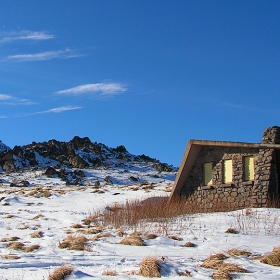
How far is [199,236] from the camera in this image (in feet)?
42.1

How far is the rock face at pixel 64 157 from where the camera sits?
5606 centimetres

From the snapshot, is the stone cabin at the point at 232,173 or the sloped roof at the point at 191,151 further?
the sloped roof at the point at 191,151

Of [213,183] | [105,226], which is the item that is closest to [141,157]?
[213,183]

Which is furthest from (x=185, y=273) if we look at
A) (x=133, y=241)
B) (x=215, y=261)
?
(x=133, y=241)

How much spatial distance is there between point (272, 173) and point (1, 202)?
16.5 metres

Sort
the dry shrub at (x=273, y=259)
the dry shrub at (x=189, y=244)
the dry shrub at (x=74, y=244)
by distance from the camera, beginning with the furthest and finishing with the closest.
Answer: the dry shrub at (x=189, y=244), the dry shrub at (x=74, y=244), the dry shrub at (x=273, y=259)

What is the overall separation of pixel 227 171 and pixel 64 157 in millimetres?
42410

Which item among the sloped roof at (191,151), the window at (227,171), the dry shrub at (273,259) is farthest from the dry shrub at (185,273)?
the window at (227,171)

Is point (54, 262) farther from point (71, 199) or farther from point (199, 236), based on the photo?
point (71, 199)

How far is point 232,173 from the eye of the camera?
784 inches

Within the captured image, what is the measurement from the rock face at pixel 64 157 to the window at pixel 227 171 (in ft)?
105

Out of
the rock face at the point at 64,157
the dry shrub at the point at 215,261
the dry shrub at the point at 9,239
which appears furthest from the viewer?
the rock face at the point at 64,157

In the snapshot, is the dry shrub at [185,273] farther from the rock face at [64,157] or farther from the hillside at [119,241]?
the rock face at [64,157]

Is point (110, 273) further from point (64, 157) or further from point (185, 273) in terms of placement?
point (64, 157)
